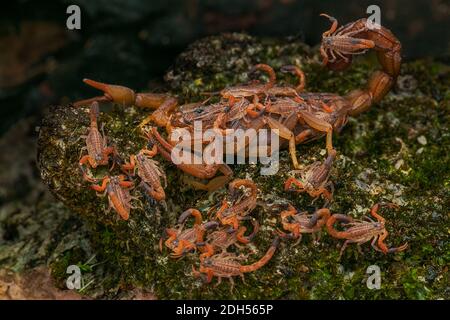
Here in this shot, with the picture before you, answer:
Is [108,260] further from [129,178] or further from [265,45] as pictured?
[265,45]

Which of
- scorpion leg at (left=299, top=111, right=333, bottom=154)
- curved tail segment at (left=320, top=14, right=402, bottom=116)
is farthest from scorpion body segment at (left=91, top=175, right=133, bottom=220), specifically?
curved tail segment at (left=320, top=14, right=402, bottom=116)

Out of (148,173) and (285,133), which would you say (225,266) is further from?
(285,133)

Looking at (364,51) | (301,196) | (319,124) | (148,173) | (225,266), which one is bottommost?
(225,266)

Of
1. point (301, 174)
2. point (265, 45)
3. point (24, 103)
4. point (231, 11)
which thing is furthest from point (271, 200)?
point (24, 103)

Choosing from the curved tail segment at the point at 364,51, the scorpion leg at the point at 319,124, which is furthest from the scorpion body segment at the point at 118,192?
the curved tail segment at the point at 364,51

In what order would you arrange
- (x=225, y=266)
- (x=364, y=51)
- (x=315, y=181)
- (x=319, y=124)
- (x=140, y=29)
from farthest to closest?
1. (x=140, y=29)
2. (x=364, y=51)
3. (x=319, y=124)
4. (x=315, y=181)
5. (x=225, y=266)

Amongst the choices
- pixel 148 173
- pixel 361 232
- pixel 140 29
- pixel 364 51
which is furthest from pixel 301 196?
pixel 140 29
